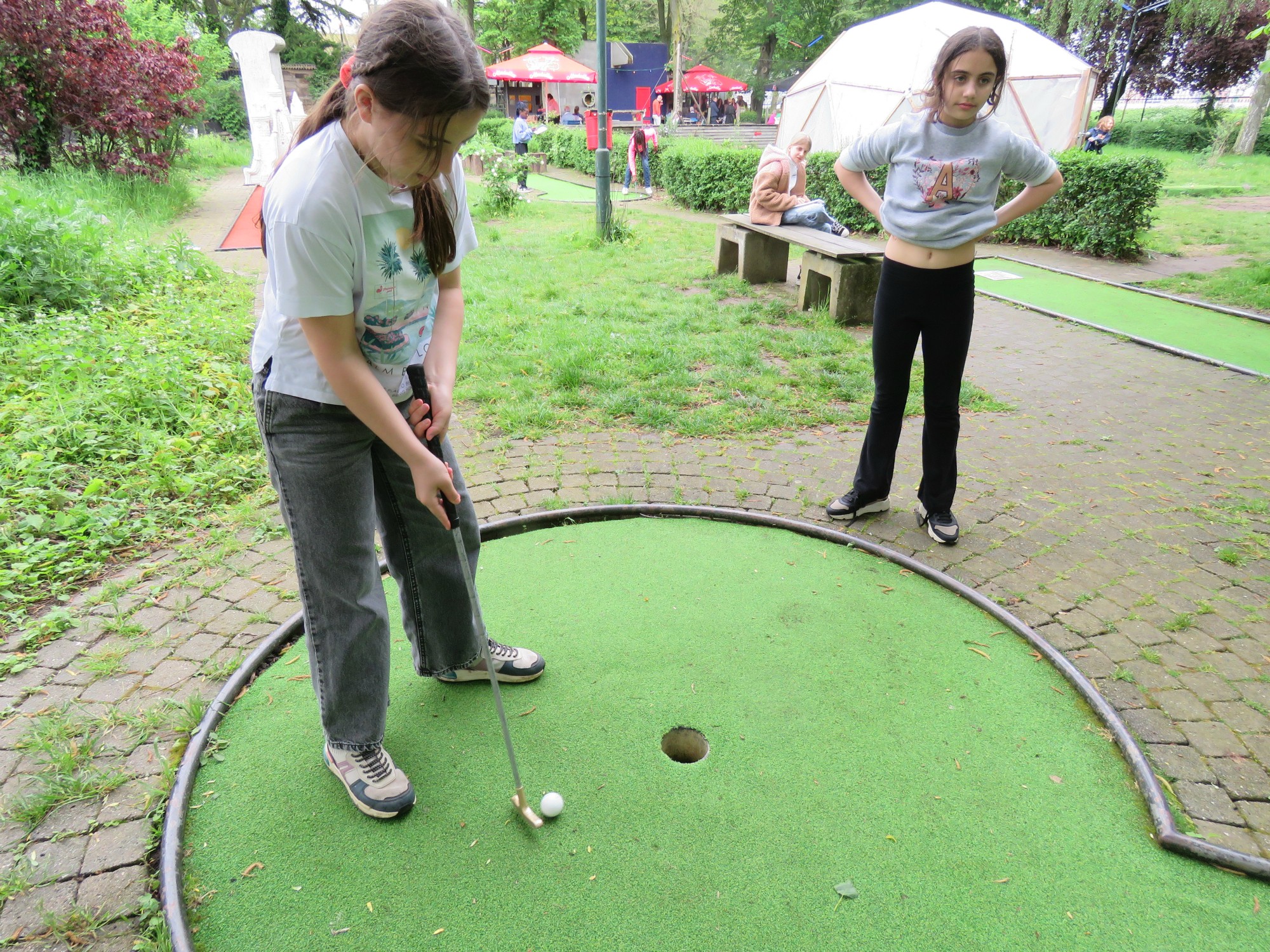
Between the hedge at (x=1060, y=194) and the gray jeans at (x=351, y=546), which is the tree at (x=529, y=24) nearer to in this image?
the hedge at (x=1060, y=194)

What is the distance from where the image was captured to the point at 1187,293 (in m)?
7.44

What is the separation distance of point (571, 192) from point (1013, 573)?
548 inches

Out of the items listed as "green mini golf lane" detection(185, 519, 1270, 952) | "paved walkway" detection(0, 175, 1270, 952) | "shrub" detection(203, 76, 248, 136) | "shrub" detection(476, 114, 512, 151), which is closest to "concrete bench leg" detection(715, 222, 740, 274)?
"paved walkway" detection(0, 175, 1270, 952)

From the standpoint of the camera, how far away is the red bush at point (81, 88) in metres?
9.30

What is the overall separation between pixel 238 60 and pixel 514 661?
A: 16.6 meters

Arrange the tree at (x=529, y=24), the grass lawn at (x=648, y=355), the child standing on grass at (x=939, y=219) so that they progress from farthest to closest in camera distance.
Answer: the tree at (x=529, y=24), the grass lawn at (x=648, y=355), the child standing on grass at (x=939, y=219)

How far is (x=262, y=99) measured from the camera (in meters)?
14.4

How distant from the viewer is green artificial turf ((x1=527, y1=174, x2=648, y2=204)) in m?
14.1

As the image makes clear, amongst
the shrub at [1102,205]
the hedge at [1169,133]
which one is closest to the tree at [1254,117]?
the hedge at [1169,133]

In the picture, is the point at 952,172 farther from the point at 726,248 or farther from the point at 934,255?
the point at 726,248

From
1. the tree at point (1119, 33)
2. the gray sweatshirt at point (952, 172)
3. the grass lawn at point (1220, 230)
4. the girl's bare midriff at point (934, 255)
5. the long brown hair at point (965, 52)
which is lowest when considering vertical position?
the grass lawn at point (1220, 230)

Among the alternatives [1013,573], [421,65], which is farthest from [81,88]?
[1013,573]

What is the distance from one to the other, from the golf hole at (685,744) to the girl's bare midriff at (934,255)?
1.96m

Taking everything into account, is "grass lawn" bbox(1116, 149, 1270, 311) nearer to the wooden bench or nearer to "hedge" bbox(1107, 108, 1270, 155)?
the wooden bench
